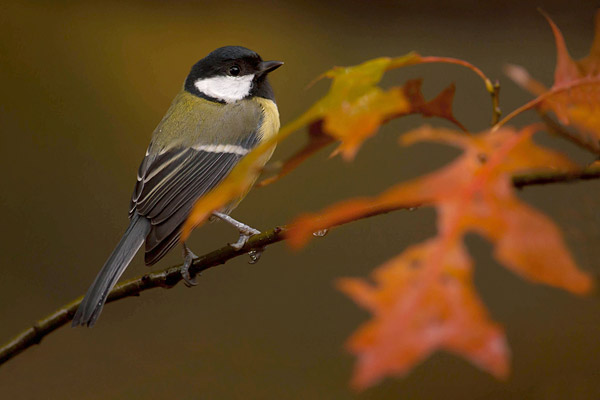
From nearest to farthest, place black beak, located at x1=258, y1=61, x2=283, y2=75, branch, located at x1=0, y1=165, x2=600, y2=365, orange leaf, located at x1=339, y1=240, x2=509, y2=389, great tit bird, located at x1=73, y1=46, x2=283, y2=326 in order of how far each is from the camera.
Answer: orange leaf, located at x1=339, y1=240, x2=509, y2=389 < branch, located at x1=0, y1=165, x2=600, y2=365 < great tit bird, located at x1=73, y1=46, x2=283, y2=326 < black beak, located at x1=258, y1=61, x2=283, y2=75

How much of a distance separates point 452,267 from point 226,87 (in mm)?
621

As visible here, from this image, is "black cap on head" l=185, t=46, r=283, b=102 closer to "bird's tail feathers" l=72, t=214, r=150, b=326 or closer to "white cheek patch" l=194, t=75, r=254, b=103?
"white cheek patch" l=194, t=75, r=254, b=103

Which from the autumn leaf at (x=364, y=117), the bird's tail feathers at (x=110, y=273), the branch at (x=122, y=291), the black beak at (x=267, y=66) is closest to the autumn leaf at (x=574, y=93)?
the autumn leaf at (x=364, y=117)

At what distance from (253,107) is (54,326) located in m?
0.39

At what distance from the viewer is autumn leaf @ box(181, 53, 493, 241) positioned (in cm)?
17

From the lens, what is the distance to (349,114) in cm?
19

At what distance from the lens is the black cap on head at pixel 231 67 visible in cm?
69

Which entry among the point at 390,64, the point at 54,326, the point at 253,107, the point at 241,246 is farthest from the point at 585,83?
the point at 253,107

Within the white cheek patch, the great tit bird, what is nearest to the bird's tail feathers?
the great tit bird

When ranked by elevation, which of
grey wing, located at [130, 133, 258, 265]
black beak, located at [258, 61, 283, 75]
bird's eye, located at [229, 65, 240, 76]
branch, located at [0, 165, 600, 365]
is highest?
black beak, located at [258, 61, 283, 75]

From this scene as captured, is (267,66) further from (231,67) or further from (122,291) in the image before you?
(122,291)

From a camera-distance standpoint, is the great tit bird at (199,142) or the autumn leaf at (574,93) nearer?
the autumn leaf at (574,93)

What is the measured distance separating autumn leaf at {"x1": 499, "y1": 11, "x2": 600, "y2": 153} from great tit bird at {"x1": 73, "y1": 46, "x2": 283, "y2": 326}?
0.32 m

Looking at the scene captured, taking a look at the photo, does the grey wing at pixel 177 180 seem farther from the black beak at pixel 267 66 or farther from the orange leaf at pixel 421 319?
the orange leaf at pixel 421 319
